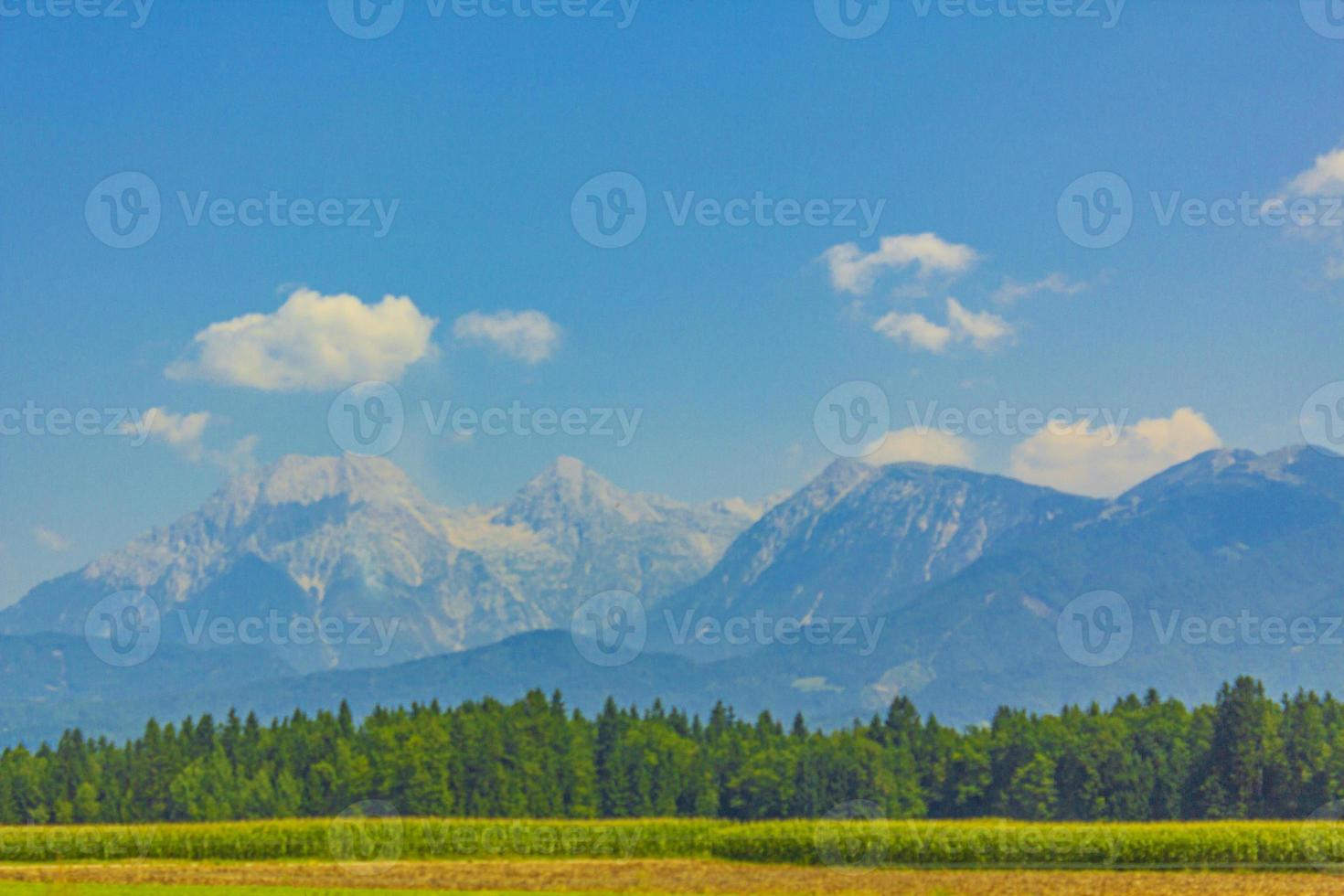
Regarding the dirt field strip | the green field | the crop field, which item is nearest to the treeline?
the green field

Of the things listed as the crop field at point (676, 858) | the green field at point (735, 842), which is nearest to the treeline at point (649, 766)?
the green field at point (735, 842)

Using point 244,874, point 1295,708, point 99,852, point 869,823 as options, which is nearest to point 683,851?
point 869,823

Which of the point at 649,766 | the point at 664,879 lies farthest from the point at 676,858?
the point at 649,766

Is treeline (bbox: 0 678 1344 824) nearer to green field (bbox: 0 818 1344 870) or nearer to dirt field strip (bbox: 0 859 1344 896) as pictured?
green field (bbox: 0 818 1344 870)

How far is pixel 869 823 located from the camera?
104375mm

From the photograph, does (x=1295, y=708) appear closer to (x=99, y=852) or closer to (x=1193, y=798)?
(x=1193, y=798)

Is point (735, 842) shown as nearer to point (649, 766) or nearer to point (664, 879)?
point (664, 879)

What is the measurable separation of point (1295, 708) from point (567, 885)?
8628 cm

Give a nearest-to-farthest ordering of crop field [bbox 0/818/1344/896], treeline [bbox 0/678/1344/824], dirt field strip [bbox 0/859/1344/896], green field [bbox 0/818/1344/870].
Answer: dirt field strip [bbox 0/859/1344/896] → crop field [bbox 0/818/1344/896] → green field [bbox 0/818/1344/870] → treeline [bbox 0/678/1344/824]

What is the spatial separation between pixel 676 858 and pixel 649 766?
51545 mm

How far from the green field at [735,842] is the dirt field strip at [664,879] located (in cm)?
467

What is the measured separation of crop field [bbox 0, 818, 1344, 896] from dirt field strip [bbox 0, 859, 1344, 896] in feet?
0.72

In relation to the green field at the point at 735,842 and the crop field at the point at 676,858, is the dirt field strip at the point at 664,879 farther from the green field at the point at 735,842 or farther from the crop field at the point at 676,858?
the green field at the point at 735,842

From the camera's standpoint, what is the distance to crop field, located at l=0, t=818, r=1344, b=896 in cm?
8256
